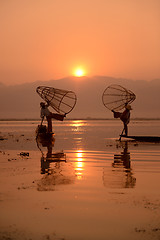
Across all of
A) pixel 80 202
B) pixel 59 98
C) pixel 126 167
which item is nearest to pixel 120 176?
pixel 126 167

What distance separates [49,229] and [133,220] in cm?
153

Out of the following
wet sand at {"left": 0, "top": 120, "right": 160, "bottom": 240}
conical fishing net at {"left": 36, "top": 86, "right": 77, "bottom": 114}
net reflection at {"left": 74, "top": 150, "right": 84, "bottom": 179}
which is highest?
conical fishing net at {"left": 36, "top": 86, "right": 77, "bottom": 114}

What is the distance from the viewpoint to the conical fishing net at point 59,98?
26031mm

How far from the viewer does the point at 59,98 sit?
87.6 ft

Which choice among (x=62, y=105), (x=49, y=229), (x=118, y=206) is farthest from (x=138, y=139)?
(x=49, y=229)

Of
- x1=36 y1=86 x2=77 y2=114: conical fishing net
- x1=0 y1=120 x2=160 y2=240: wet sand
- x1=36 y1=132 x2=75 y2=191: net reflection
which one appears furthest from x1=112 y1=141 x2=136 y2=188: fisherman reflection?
x1=36 y1=86 x2=77 y2=114: conical fishing net

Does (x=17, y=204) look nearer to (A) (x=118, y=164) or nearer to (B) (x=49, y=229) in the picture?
(B) (x=49, y=229)

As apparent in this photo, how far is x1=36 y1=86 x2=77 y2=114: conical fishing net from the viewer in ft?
85.4

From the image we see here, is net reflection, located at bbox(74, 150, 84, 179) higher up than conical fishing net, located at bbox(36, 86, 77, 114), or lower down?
lower down

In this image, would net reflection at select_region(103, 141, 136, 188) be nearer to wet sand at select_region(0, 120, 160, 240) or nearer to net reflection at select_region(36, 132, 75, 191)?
wet sand at select_region(0, 120, 160, 240)

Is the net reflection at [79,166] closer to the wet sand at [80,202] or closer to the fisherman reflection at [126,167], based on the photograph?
the wet sand at [80,202]

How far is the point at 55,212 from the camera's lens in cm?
718

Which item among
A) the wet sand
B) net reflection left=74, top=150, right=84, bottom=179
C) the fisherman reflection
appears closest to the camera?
the wet sand

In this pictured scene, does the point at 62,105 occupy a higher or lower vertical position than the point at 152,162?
higher
